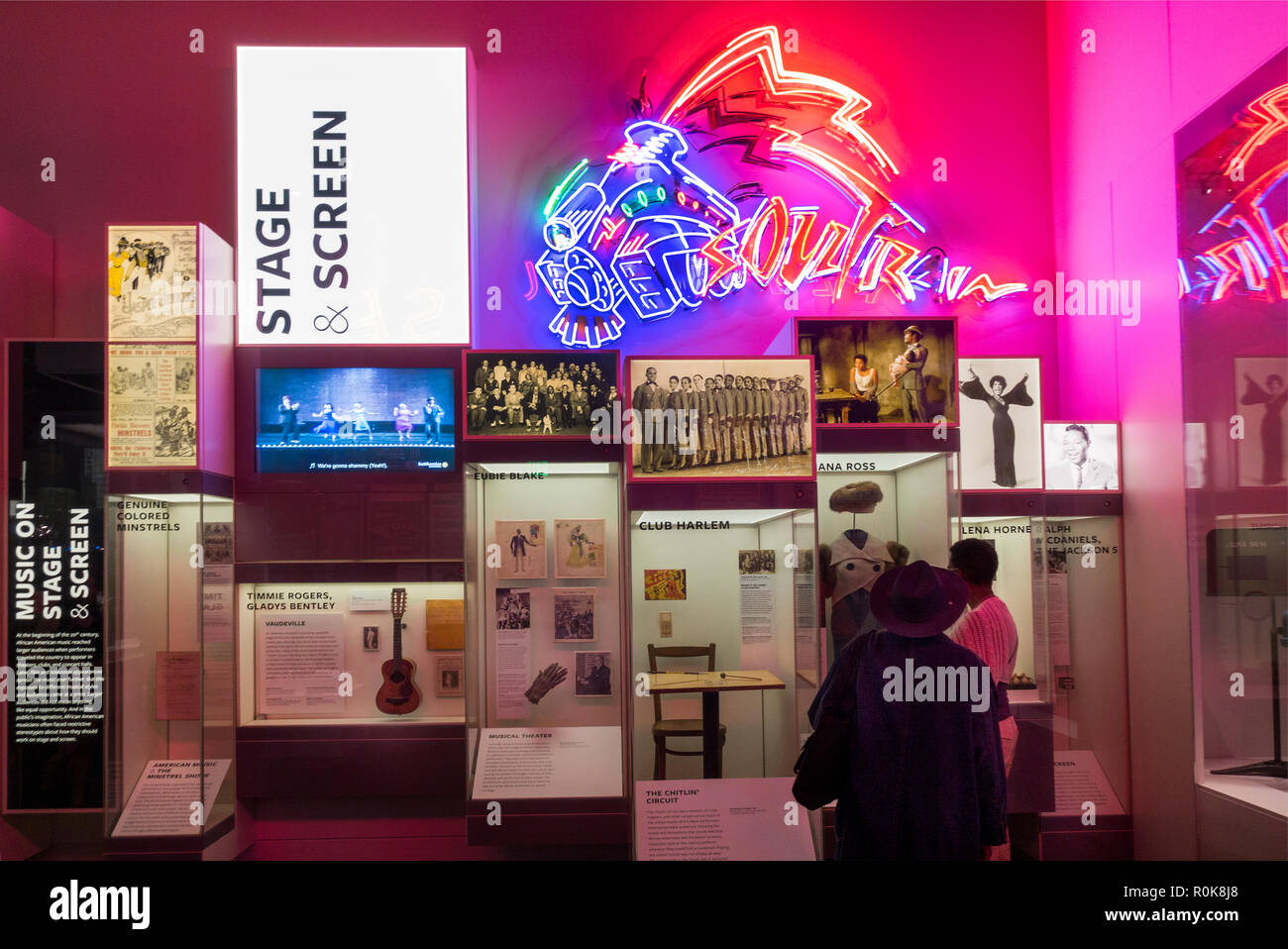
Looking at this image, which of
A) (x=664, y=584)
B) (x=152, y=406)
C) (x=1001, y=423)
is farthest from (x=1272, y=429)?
(x=152, y=406)

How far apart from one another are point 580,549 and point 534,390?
3.30 feet

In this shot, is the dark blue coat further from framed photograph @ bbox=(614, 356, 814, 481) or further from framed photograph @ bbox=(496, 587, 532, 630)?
framed photograph @ bbox=(496, 587, 532, 630)

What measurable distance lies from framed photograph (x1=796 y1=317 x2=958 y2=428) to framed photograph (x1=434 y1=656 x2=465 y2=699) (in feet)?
8.32

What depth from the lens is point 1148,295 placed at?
179 inches

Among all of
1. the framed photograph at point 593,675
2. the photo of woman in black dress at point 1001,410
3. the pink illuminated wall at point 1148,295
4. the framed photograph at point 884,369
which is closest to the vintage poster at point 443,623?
the framed photograph at point 593,675

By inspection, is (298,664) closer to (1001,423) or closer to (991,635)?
(991,635)

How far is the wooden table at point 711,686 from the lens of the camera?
4070 mm

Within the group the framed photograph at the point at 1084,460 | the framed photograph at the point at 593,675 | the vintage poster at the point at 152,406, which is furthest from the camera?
the framed photograph at the point at 1084,460

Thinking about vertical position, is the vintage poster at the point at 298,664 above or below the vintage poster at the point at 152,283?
below

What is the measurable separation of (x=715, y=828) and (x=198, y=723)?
119 inches

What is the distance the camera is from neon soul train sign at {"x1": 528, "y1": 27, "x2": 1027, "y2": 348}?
5.30m

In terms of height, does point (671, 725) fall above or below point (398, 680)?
below

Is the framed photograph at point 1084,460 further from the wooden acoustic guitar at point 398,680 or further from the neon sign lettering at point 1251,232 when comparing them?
the wooden acoustic guitar at point 398,680
